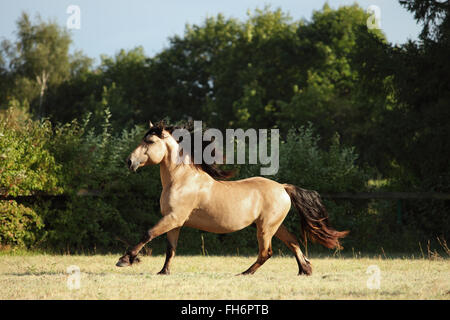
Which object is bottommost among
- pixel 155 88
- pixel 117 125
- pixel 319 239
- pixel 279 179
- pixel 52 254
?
pixel 52 254

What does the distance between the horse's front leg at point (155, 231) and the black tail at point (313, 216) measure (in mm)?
1767

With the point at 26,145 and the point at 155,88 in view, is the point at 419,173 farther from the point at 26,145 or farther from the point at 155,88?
the point at 155,88

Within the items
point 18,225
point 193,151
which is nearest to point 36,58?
point 18,225

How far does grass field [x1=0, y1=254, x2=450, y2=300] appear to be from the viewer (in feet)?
17.0

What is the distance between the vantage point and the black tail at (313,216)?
7633mm

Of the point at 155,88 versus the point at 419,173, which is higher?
the point at 155,88

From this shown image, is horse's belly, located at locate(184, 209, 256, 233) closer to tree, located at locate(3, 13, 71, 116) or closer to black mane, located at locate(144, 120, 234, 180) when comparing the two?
black mane, located at locate(144, 120, 234, 180)

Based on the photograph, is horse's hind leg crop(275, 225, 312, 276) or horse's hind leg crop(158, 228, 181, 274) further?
horse's hind leg crop(275, 225, 312, 276)

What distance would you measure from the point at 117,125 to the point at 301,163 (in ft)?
80.1

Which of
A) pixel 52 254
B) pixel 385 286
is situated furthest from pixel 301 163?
pixel 385 286

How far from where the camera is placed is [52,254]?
10586 mm

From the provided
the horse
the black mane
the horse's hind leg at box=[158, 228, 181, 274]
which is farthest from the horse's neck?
the horse's hind leg at box=[158, 228, 181, 274]

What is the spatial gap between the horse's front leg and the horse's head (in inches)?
31.6
